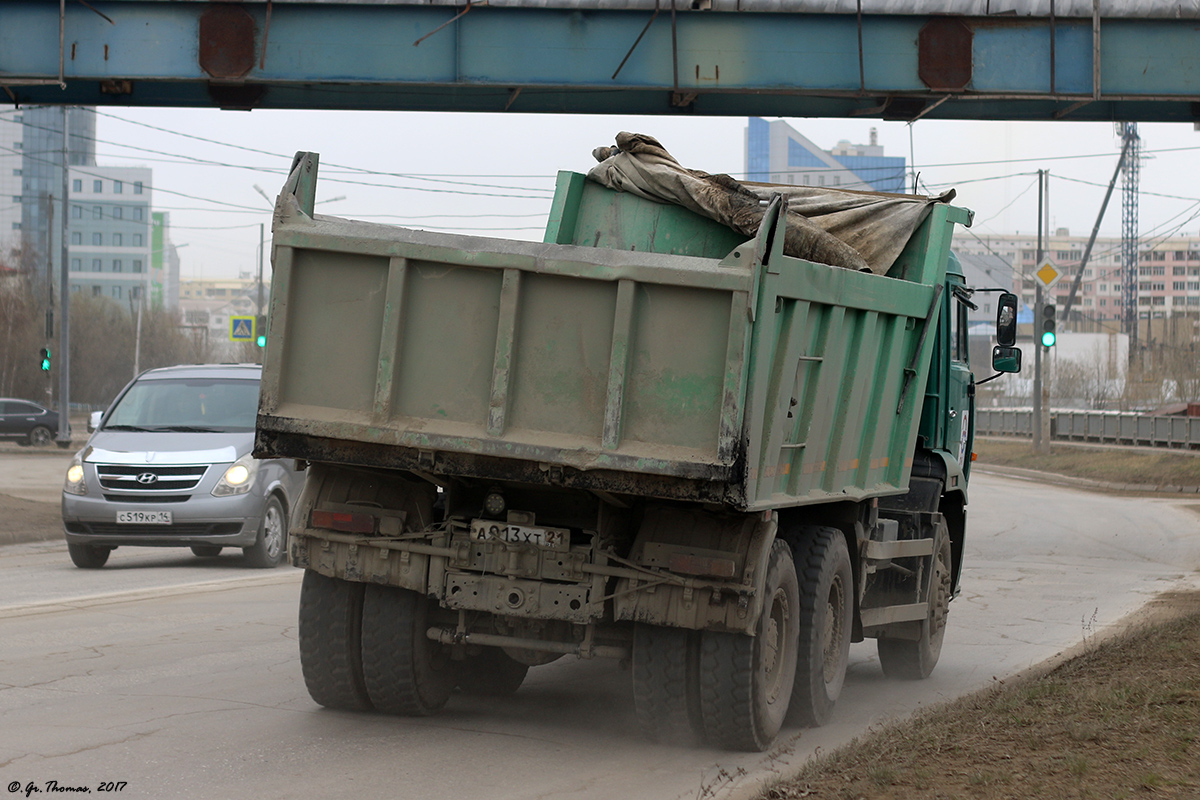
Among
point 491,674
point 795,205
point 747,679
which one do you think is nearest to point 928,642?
point 795,205

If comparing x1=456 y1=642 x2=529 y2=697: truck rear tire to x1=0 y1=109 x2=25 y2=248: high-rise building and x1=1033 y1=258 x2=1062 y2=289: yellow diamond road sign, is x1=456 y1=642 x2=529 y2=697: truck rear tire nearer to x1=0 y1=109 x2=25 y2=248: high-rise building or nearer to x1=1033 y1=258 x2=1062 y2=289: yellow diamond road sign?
x1=1033 y1=258 x2=1062 y2=289: yellow diamond road sign

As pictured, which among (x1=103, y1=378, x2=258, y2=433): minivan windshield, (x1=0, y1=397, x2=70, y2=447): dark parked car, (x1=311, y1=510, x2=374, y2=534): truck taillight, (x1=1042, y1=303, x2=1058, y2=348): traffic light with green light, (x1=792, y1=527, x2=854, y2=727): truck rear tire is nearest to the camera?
(x1=311, y1=510, x2=374, y2=534): truck taillight

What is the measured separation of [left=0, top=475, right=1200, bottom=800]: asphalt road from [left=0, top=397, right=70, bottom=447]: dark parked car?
3213 cm

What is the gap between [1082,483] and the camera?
108 feet

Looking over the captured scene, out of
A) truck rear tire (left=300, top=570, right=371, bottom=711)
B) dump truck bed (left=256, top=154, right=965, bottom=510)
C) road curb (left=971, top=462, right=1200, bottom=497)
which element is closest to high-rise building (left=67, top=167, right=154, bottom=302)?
road curb (left=971, top=462, right=1200, bottom=497)

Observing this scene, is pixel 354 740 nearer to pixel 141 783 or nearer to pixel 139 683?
pixel 141 783

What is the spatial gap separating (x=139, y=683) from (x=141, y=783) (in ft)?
7.39

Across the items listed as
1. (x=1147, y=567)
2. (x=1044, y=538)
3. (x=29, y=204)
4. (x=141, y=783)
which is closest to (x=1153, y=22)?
(x=1147, y=567)

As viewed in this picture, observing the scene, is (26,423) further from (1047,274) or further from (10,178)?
(10,178)

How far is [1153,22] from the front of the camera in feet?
48.8

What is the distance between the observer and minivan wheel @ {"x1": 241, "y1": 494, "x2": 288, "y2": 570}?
13.4 m

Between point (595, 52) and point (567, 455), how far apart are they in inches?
395

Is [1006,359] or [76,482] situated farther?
[76,482]

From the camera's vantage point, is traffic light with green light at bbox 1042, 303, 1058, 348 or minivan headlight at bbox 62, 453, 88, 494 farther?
traffic light with green light at bbox 1042, 303, 1058, 348
